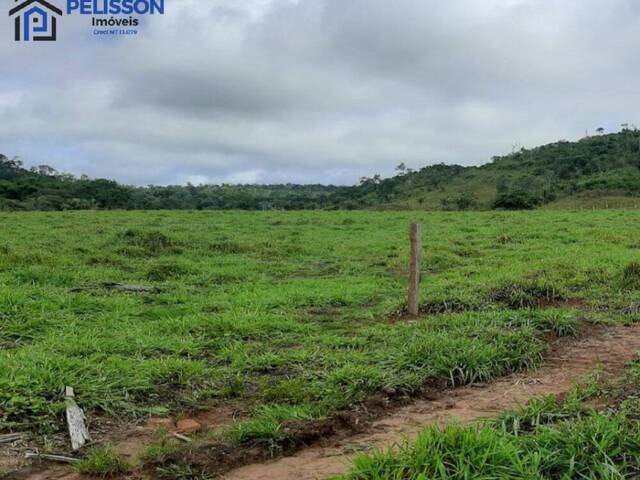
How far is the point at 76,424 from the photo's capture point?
3.84m

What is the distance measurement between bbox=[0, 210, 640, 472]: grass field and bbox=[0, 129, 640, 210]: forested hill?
1156 inches

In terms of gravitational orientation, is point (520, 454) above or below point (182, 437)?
above

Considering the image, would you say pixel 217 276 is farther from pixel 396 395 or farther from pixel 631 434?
pixel 631 434

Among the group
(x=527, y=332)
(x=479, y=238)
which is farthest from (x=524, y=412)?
(x=479, y=238)

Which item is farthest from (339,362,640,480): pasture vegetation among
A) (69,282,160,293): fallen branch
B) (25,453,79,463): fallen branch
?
(69,282,160,293): fallen branch

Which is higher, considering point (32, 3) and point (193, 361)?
point (32, 3)

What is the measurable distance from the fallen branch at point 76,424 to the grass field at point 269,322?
10 centimetres

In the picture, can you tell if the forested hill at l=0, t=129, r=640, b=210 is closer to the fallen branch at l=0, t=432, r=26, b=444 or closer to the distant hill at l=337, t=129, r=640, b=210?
the distant hill at l=337, t=129, r=640, b=210

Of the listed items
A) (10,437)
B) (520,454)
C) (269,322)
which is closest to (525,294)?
(269,322)

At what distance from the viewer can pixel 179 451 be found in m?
3.60

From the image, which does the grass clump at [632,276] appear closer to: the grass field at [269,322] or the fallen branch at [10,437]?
the grass field at [269,322]

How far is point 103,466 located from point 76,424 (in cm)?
61

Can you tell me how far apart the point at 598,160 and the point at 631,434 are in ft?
220

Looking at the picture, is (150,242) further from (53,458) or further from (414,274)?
(53,458)
